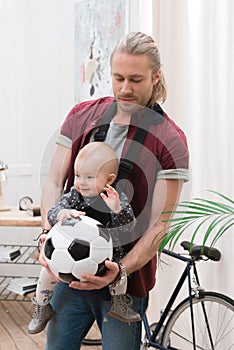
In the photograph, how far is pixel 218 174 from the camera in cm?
260

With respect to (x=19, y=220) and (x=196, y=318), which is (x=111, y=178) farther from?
(x=19, y=220)

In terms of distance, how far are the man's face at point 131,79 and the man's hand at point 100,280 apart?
0.43m

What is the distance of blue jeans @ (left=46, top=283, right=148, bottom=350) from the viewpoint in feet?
5.86

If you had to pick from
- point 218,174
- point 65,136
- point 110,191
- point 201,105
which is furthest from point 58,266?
point 201,105

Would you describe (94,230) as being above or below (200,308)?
above

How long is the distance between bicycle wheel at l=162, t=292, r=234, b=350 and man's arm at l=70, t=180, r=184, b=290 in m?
0.90

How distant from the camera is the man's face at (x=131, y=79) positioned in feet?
5.57

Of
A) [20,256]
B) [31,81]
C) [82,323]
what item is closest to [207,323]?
[82,323]

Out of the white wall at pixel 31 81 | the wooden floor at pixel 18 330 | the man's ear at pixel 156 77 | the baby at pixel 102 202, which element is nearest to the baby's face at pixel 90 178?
the baby at pixel 102 202

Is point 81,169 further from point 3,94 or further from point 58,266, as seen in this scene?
point 3,94

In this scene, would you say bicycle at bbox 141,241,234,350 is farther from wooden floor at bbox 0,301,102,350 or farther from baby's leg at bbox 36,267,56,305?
baby's leg at bbox 36,267,56,305

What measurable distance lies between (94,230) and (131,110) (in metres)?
0.35

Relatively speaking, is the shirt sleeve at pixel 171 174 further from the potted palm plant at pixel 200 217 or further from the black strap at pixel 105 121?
the black strap at pixel 105 121

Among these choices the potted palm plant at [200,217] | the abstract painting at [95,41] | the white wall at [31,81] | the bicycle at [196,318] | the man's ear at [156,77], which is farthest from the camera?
the white wall at [31,81]
